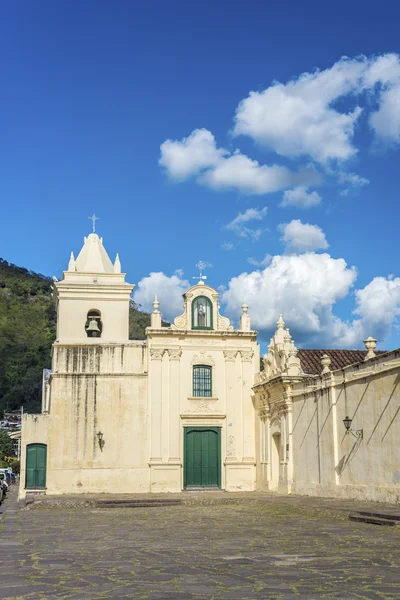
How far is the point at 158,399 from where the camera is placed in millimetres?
27922

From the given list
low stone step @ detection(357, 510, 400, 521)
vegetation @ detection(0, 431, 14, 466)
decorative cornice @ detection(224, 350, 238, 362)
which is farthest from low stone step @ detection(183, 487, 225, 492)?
vegetation @ detection(0, 431, 14, 466)

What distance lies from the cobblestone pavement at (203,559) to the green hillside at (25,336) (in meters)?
58.0

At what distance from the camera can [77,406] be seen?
27.4 m

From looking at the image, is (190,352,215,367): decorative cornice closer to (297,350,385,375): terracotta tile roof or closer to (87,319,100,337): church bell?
(297,350,385,375): terracotta tile roof

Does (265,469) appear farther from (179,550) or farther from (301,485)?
(179,550)

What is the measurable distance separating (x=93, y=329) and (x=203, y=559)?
797 inches

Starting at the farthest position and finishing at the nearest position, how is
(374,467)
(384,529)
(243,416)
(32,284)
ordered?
1. (32,284)
2. (243,416)
3. (374,467)
4. (384,529)

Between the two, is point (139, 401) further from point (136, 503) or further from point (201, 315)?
point (136, 503)

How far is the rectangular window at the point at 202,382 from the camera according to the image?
93.8 ft

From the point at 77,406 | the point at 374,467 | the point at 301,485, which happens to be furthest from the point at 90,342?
the point at 374,467

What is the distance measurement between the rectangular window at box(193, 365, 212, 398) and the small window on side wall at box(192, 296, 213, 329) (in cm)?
176

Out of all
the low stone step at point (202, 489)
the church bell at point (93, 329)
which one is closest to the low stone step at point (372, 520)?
the low stone step at point (202, 489)

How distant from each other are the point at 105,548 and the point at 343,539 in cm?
364

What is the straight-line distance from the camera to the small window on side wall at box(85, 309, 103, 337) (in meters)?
28.5
